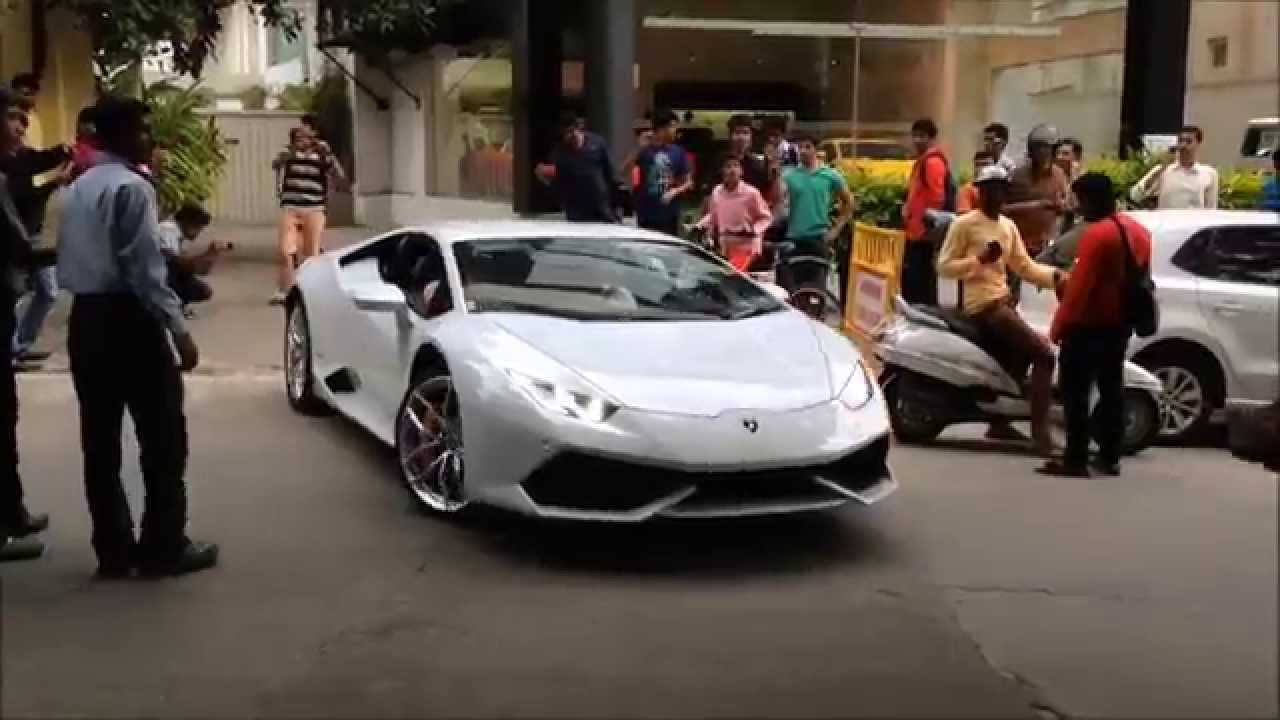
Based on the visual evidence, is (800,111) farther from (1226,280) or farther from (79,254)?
(79,254)

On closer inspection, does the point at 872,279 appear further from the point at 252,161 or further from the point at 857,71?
the point at 252,161

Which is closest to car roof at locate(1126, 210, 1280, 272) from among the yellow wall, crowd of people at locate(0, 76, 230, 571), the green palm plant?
crowd of people at locate(0, 76, 230, 571)

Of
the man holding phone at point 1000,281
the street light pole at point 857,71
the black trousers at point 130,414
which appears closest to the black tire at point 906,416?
the man holding phone at point 1000,281

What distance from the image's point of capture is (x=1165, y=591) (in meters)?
5.57

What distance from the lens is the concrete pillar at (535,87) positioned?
19422mm

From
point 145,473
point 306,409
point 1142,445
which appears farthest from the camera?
A: point 306,409

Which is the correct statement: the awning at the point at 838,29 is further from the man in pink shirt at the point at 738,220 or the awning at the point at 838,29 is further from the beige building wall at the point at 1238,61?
the beige building wall at the point at 1238,61

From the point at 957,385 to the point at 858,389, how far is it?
2044mm

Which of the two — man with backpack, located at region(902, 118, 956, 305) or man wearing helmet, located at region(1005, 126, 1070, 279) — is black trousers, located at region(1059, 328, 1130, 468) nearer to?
man wearing helmet, located at region(1005, 126, 1070, 279)

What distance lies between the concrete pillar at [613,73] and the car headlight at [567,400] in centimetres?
1126

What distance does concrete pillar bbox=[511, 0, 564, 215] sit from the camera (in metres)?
19.4

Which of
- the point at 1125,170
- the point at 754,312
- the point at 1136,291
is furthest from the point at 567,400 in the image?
the point at 1125,170

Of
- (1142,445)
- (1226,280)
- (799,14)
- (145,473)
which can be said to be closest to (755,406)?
(145,473)

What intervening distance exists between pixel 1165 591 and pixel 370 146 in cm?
2064
